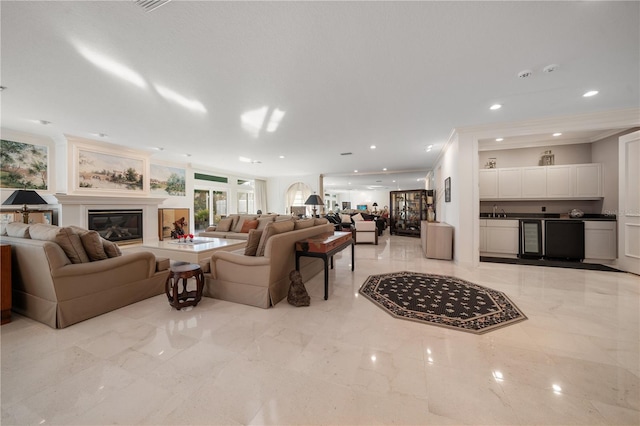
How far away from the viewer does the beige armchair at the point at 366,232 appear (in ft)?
23.0

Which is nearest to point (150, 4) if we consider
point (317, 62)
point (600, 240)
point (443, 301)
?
point (317, 62)

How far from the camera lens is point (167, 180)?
7.39 metres

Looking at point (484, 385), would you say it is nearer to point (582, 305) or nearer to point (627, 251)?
point (582, 305)

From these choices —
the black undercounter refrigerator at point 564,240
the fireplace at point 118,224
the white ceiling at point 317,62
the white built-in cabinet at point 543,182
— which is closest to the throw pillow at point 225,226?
the fireplace at point 118,224

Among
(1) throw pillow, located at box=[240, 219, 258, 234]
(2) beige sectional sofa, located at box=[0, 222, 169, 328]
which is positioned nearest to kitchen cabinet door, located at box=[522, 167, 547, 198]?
(1) throw pillow, located at box=[240, 219, 258, 234]

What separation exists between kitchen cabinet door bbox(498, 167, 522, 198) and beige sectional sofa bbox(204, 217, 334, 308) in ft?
16.5

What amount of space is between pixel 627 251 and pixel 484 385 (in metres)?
4.96

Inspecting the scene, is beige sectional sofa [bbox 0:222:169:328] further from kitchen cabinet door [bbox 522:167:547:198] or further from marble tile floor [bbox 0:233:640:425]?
kitchen cabinet door [bbox 522:167:547:198]

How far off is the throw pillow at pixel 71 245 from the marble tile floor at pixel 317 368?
68 centimetres

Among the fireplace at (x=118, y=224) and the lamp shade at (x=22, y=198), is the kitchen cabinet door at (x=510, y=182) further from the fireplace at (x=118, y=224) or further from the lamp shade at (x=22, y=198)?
the lamp shade at (x=22, y=198)

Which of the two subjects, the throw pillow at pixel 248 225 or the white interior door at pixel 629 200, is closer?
the white interior door at pixel 629 200

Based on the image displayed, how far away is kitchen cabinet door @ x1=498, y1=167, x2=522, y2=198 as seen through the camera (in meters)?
5.18

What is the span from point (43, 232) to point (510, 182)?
782 centimetres

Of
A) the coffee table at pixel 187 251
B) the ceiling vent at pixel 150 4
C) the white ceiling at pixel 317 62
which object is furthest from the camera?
the coffee table at pixel 187 251
